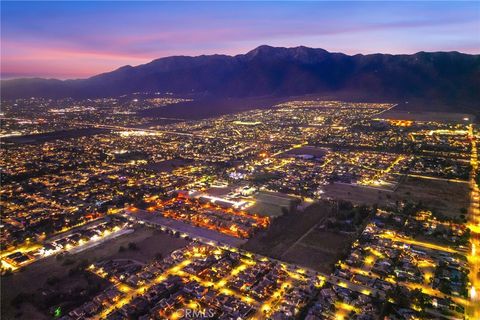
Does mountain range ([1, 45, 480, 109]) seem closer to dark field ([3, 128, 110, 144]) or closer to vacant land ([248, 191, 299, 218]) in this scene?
dark field ([3, 128, 110, 144])

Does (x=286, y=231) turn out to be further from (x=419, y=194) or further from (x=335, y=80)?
(x=335, y=80)

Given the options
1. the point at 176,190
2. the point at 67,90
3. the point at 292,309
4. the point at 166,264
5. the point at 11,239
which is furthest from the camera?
the point at 67,90

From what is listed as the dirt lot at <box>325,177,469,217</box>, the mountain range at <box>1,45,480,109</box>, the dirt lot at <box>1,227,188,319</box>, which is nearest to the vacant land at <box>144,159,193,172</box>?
the dirt lot at <box>1,227,188,319</box>

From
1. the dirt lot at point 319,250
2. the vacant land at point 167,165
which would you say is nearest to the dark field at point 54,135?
the vacant land at point 167,165

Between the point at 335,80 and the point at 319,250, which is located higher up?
the point at 335,80

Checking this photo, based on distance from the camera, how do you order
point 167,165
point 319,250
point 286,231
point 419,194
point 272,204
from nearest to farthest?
point 319,250
point 286,231
point 272,204
point 419,194
point 167,165

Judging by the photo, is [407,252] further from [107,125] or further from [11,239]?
[107,125]

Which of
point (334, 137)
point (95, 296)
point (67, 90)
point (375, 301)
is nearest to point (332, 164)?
point (334, 137)

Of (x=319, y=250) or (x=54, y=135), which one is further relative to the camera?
(x=54, y=135)

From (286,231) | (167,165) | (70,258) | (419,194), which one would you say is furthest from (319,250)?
(167,165)
